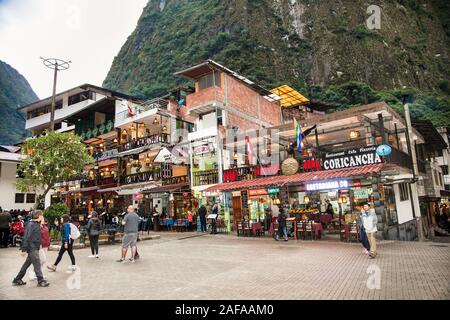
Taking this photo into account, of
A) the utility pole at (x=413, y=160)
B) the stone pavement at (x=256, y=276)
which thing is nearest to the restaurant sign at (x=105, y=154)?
the stone pavement at (x=256, y=276)

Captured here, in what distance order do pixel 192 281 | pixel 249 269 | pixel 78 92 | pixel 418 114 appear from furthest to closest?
1. pixel 418 114
2. pixel 78 92
3. pixel 249 269
4. pixel 192 281

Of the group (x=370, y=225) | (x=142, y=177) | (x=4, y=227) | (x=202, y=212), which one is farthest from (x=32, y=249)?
(x=142, y=177)

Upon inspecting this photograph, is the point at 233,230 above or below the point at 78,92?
below

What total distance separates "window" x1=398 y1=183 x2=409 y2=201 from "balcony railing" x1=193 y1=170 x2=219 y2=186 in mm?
12723

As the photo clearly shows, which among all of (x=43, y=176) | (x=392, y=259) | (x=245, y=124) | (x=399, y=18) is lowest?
(x=392, y=259)

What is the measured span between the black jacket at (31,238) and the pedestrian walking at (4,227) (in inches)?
393

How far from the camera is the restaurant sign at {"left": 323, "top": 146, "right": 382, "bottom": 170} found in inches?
592

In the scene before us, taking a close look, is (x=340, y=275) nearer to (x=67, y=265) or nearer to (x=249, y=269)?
(x=249, y=269)

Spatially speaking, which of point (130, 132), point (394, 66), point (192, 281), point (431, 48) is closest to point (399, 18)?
point (431, 48)

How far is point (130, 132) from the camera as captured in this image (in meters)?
33.2

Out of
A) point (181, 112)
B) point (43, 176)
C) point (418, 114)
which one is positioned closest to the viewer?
point (43, 176)

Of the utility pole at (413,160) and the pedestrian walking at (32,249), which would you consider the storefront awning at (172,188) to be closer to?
the utility pole at (413,160)

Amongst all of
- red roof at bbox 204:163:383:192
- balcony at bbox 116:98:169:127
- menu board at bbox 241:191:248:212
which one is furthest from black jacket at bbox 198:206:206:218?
balcony at bbox 116:98:169:127

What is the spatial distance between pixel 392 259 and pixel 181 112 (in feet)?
83.0
